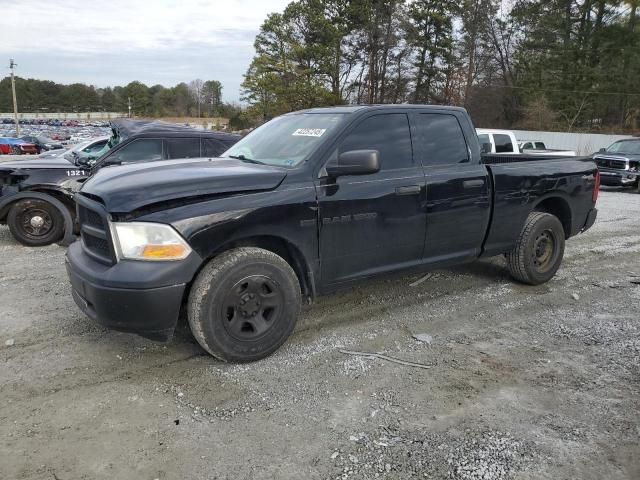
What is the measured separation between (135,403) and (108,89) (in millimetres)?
163082

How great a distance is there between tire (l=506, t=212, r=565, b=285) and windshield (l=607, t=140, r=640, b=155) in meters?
14.5

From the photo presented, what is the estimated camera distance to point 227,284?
352cm

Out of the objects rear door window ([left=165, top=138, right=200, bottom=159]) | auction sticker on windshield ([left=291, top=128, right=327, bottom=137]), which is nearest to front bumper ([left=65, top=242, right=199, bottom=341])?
auction sticker on windshield ([left=291, top=128, right=327, bottom=137])

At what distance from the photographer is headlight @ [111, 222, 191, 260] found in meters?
3.33

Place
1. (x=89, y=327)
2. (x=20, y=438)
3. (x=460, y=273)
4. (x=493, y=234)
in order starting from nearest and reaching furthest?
(x=20, y=438) → (x=89, y=327) → (x=493, y=234) → (x=460, y=273)

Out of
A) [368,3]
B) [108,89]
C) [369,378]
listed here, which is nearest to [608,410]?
[369,378]

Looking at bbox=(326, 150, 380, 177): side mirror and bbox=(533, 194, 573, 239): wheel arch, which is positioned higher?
bbox=(326, 150, 380, 177): side mirror

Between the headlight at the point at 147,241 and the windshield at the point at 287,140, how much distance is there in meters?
1.16

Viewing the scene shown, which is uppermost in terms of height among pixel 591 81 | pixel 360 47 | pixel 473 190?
pixel 360 47

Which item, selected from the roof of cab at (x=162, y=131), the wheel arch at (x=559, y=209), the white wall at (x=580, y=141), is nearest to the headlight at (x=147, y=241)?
the wheel arch at (x=559, y=209)

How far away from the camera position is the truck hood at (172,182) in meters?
3.39

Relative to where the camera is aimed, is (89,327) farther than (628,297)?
No

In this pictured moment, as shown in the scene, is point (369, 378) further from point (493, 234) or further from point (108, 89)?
point (108, 89)

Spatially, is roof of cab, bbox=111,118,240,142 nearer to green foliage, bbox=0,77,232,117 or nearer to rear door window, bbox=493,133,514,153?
rear door window, bbox=493,133,514,153
